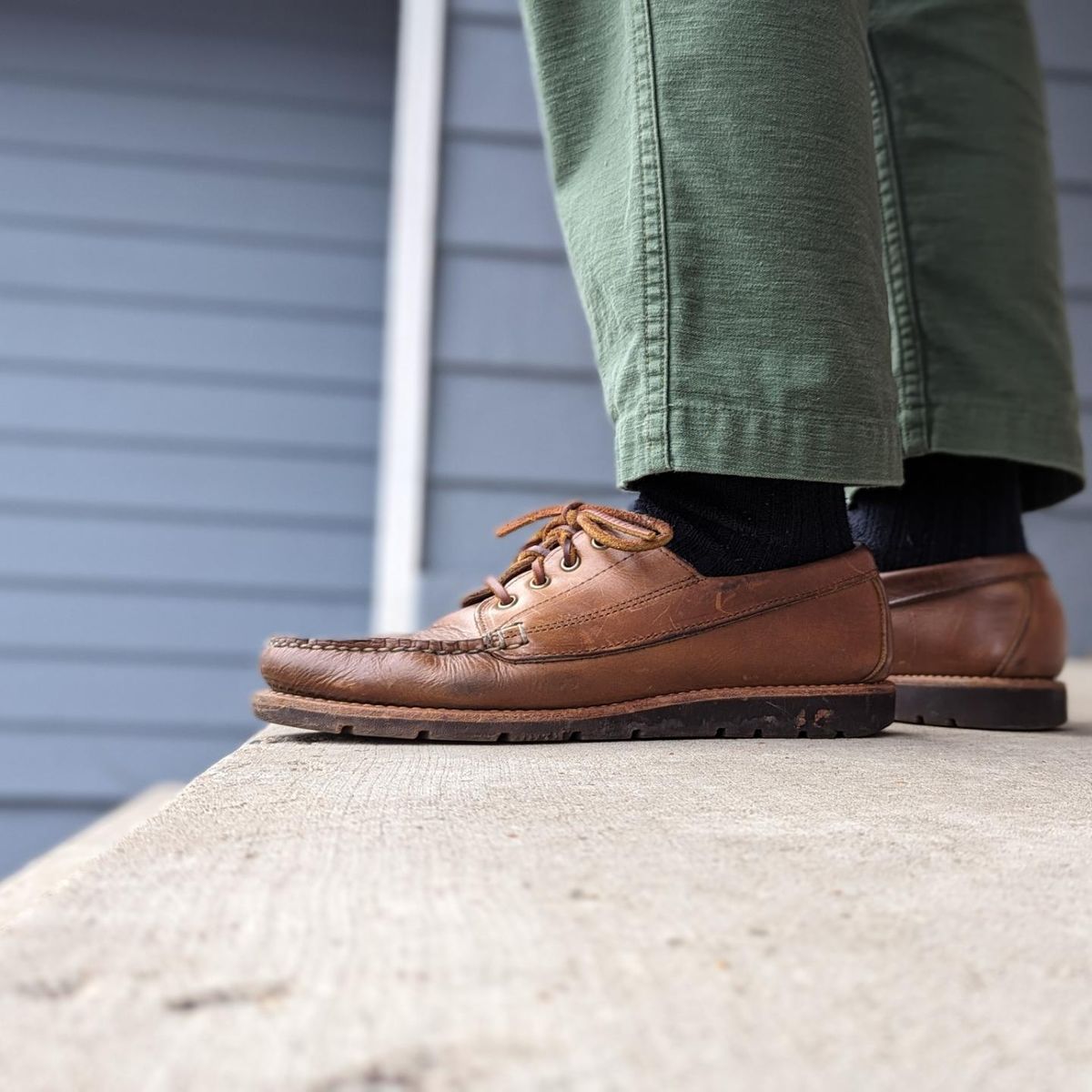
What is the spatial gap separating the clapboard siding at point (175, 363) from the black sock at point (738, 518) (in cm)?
181

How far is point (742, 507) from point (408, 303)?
1.10 meters

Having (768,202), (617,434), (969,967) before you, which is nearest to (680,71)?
(768,202)

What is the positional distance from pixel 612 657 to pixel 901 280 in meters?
0.49

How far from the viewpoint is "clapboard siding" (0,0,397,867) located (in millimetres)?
2408

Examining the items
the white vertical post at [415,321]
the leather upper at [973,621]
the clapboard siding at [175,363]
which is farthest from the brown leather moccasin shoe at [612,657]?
the clapboard siding at [175,363]

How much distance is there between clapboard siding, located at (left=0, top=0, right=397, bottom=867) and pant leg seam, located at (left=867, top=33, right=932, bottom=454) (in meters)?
1.67

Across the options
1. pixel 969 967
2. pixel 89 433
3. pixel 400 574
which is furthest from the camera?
pixel 89 433

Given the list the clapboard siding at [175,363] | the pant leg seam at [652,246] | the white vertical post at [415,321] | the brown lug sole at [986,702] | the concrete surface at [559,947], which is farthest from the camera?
the clapboard siding at [175,363]

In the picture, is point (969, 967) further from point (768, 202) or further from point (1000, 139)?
point (1000, 139)

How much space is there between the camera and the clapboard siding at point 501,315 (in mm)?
1689

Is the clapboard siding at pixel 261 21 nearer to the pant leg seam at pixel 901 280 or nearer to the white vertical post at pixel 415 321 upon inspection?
the white vertical post at pixel 415 321

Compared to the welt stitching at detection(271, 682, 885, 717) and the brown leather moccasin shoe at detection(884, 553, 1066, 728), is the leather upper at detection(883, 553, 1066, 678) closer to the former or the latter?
the brown leather moccasin shoe at detection(884, 553, 1066, 728)

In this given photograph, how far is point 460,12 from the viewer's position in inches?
67.7

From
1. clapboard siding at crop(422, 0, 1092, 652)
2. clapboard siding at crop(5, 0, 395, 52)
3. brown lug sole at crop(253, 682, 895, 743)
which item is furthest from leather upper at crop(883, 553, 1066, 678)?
clapboard siding at crop(5, 0, 395, 52)
